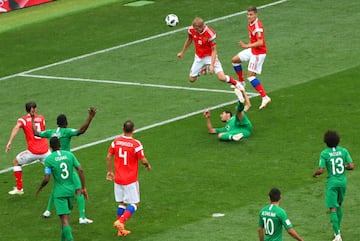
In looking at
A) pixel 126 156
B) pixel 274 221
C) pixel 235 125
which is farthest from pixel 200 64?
pixel 274 221

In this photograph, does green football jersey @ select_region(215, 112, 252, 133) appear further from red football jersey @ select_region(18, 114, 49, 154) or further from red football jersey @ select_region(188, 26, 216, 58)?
red football jersey @ select_region(18, 114, 49, 154)

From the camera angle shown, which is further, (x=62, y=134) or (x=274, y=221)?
(x=62, y=134)

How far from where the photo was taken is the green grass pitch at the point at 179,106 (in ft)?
83.2

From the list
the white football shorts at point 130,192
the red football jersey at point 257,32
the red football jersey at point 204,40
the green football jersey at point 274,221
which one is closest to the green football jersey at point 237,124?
the red football jersey at point 204,40

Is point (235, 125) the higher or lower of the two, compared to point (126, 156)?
higher

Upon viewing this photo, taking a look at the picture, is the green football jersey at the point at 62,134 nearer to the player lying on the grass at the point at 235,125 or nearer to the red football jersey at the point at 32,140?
the red football jersey at the point at 32,140

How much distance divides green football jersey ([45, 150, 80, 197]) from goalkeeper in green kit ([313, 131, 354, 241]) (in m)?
4.65

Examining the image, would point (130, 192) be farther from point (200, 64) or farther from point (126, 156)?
point (200, 64)

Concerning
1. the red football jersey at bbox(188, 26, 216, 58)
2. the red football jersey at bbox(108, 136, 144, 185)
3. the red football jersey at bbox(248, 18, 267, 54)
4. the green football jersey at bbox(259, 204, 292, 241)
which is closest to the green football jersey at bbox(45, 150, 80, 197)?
the red football jersey at bbox(108, 136, 144, 185)

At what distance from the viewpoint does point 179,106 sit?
110ft

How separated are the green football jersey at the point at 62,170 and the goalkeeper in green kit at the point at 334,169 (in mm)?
4654

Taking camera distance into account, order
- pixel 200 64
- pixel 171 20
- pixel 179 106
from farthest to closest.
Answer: pixel 171 20 < pixel 179 106 < pixel 200 64

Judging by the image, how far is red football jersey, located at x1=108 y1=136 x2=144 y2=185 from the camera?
24156 mm

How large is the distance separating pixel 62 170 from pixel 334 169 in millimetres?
5186
